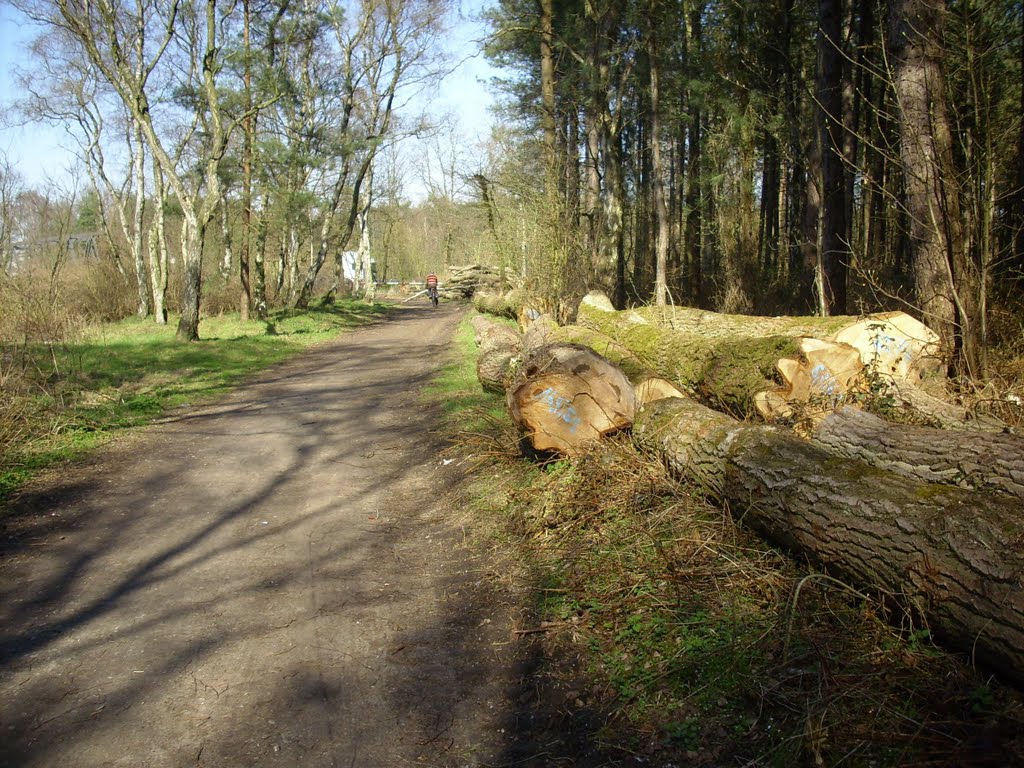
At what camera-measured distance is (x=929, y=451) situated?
12.8 ft

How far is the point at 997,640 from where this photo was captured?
2703mm

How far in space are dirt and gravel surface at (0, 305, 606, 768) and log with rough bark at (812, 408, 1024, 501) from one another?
2346 millimetres

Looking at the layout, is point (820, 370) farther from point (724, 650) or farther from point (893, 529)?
point (724, 650)

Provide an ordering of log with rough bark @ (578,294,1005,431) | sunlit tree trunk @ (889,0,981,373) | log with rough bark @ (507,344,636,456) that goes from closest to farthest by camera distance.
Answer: log with rough bark @ (578,294,1005,431)
log with rough bark @ (507,344,636,456)
sunlit tree trunk @ (889,0,981,373)

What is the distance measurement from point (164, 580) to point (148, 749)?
1972mm

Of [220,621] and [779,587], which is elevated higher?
[779,587]

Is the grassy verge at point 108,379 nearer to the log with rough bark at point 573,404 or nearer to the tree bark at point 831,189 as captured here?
the log with rough bark at point 573,404

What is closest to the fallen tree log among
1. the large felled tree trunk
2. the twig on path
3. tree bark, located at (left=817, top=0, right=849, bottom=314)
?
the large felled tree trunk

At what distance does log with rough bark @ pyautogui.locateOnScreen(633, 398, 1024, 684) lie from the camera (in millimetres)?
2787

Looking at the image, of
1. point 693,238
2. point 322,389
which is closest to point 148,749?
point 322,389

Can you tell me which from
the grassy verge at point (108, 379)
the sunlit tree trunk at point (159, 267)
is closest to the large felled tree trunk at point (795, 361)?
the grassy verge at point (108, 379)

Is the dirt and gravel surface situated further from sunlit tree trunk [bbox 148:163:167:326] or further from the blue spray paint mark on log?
sunlit tree trunk [bbox 148:163:167:326]

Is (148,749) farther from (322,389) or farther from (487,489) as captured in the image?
(322,389)

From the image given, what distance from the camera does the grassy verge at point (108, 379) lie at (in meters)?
7.68
